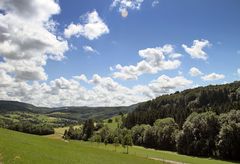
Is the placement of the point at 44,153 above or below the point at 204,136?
below

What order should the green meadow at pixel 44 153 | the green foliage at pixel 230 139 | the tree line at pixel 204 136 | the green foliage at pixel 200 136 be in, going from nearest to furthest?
the green meadow at pixel 44 153 → the green foliage at pixel 230 139 → the tree line at pixel 204 136 → the green foliage at pixel 200 136

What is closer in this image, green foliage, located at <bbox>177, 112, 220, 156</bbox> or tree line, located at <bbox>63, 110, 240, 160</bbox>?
tree line, located at <bbox>63, 110, 240, 160</bbox>

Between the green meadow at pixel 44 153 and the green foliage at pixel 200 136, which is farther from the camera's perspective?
the green foliage at pixel 200 136

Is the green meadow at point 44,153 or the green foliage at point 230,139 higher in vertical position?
the green foliage at point 230,139

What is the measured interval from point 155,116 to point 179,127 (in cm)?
4712

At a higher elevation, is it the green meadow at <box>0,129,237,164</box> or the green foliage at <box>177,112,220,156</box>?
the green foliage at <box>177,112,220,156</box>

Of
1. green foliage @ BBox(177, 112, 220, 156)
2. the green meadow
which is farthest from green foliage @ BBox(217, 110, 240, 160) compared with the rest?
the green meadow

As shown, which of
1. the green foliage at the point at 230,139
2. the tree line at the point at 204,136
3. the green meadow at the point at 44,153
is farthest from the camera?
the tree line at the point at 204,136

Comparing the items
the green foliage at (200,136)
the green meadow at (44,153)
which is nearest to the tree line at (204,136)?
the green foliage at (200,136)

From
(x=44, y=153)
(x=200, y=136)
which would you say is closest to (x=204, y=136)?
(x=200, y=136)

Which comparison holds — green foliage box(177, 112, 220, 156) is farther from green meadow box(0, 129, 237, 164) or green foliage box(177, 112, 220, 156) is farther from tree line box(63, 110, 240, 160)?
green meadow box(0, 129, 237, 164)

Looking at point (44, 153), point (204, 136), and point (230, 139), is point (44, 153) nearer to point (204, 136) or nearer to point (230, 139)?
point (230, 139)

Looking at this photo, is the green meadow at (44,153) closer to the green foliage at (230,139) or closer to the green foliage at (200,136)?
the green foliage at (230,139)

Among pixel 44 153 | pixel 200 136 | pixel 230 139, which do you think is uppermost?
pixel 200 136
